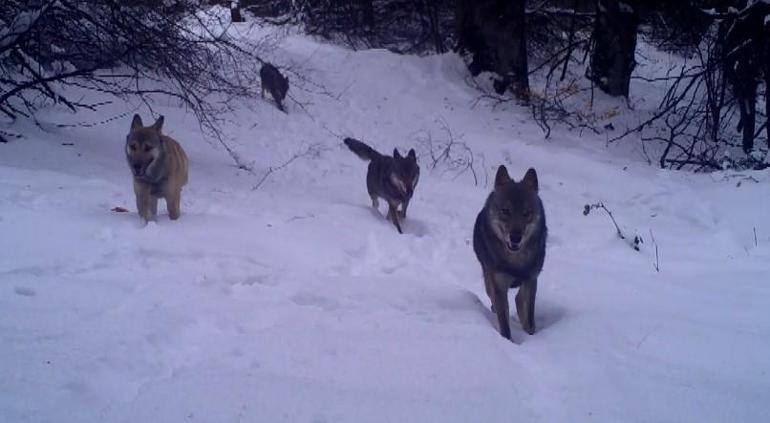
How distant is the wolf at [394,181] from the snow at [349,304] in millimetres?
304

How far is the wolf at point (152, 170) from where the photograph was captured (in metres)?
7.27

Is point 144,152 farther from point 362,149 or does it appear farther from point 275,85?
point 275,85

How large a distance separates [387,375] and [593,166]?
918 centimetres

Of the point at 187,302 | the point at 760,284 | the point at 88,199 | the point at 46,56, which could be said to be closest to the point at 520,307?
the point at 760,284

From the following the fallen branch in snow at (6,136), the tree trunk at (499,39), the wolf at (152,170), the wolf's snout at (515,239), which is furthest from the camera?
the tree trunk at (499,39)

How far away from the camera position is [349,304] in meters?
4.92

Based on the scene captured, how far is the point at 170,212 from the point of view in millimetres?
7469

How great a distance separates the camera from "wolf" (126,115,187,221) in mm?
7270

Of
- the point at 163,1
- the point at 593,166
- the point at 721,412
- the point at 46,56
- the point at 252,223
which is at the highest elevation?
the point at 163,1

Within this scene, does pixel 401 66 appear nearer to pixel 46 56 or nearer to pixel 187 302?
pixel 46 56

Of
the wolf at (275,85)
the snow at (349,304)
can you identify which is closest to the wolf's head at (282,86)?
the wolf at (275,85)

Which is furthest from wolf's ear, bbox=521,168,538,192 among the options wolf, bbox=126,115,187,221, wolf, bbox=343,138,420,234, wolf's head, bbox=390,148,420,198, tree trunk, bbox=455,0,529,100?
tree trunk, bbox=455,0,529,100

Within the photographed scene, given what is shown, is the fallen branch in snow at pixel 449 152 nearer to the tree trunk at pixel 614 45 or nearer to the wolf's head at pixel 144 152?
the tree trunk at pixel 614 45

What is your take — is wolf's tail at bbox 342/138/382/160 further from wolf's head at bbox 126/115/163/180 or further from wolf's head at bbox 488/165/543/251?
wolf's head at bbox 488/165/543/251
